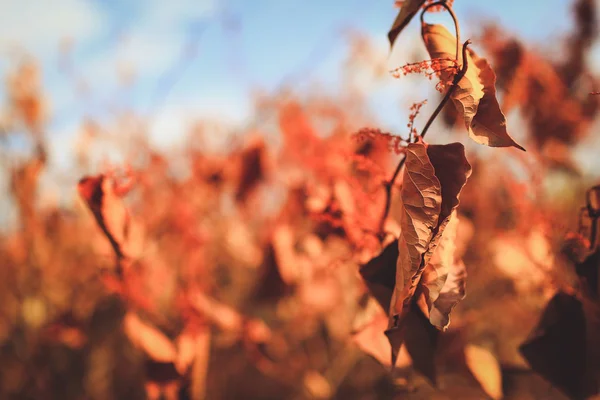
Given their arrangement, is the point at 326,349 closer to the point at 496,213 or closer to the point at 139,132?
the point at 496,213

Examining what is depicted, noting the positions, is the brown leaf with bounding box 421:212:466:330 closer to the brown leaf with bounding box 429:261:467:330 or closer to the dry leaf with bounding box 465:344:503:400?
the brown leaf with bounding box 429:261:467:330

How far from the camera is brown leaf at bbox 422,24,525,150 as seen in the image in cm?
37

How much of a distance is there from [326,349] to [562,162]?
772 mm

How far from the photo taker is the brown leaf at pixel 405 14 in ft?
1.24

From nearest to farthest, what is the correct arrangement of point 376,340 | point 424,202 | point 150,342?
point 424,202
point 376,340
point 150,342

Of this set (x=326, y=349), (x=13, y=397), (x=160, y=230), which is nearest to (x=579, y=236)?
→ (x=326, y=349)

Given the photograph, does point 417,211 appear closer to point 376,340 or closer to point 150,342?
point 376,340

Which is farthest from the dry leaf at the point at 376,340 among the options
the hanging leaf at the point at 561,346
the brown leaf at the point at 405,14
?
the brown leaf at the point at 405,14

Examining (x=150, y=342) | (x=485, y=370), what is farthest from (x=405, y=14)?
(x=150, y=342)

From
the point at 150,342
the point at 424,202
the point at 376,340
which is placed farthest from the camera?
the point at 150,342

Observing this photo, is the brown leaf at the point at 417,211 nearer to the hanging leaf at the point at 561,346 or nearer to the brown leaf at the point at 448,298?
the brown leaf at the point at 448,298

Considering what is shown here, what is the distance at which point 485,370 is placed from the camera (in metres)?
0.56

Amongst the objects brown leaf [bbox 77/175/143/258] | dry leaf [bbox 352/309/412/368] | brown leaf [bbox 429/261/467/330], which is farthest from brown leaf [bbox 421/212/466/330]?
brown leaf [bbox 77/175/143/258]

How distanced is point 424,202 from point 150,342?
0.51 metres
